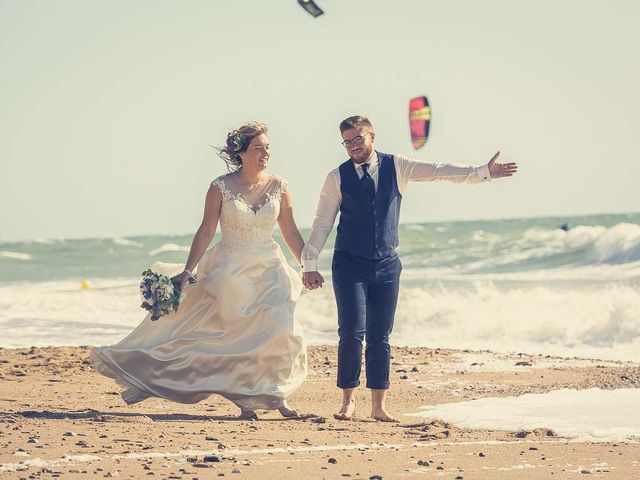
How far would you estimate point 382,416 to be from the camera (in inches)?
312

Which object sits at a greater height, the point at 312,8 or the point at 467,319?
the point at 312,8

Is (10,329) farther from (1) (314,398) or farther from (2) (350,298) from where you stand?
(2) (350,298)

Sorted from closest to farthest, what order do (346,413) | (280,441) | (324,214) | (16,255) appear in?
(280,441) → (324,214) → (346,413) → (16,255)

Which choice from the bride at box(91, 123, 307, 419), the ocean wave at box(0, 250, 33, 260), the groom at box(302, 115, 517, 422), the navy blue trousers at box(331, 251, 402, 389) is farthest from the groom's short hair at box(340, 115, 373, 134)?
the ocean wave at box(0, 250, 33, 260)

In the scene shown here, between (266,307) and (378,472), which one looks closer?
(378,472)

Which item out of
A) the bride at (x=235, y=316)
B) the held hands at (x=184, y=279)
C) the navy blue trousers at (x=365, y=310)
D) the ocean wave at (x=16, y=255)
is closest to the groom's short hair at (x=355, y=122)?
the bride at (x=235, y=316)

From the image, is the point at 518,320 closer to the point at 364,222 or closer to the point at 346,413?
the point at 346,413

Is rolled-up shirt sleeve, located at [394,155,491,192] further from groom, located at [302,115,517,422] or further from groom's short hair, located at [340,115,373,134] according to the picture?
groom's short hair, located at [340,115,373,134]

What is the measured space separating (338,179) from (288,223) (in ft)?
2.05

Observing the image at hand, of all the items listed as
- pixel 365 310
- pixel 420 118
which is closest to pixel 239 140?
pixel 365 310

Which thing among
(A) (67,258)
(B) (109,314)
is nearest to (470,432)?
(B) (109,314)

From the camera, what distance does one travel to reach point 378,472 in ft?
19.5

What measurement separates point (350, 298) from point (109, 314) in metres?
11.5

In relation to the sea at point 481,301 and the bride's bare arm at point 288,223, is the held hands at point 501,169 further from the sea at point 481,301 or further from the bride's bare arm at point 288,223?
the sea at point 481,301
